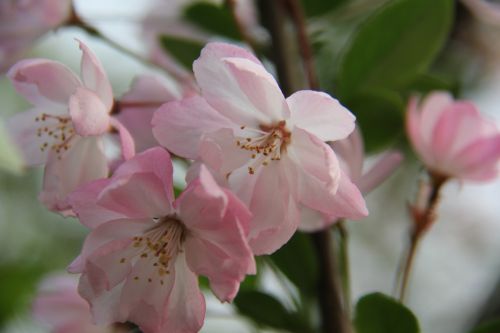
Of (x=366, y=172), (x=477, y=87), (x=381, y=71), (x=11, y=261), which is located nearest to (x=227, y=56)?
(x=366, y=172)

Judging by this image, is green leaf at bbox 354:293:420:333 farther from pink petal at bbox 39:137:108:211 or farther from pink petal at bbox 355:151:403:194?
pink petal at bbox 39:137:108:211

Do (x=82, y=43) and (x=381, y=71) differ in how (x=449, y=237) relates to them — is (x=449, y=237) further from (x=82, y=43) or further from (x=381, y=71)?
(x=82, y=43)

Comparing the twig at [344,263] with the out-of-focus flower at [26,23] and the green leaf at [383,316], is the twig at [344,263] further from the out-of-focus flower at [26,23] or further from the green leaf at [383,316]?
the out-of-focus flower at [26,23]

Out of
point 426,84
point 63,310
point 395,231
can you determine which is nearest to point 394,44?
point 426,84

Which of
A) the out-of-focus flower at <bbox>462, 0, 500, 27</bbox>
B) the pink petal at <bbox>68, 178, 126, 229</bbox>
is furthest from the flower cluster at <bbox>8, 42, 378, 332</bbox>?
the out-of-focus flower at <bbox>462, 0, 500, 27</bbox>

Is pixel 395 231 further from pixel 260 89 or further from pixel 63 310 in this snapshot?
pixel 260 89

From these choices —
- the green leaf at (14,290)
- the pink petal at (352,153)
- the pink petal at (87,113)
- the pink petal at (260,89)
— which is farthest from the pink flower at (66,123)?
the green leaf at (14,290)
